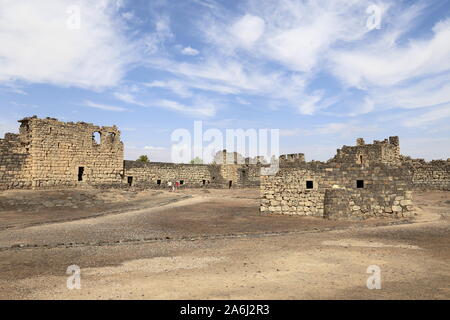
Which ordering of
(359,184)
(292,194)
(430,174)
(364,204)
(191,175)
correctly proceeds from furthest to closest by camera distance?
(191,175)
(430,174)
(292,194)
(359,184)
(364,204)

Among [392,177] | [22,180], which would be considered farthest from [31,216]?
[392,177]

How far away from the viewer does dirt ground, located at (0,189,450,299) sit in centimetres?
584

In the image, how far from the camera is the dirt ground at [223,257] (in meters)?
5.84

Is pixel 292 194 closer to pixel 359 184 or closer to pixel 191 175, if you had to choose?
pixel 359 184

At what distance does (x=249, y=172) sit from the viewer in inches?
1743

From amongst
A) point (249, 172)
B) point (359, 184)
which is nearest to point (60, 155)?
point (359, 184)

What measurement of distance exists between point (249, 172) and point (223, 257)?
3590 cm

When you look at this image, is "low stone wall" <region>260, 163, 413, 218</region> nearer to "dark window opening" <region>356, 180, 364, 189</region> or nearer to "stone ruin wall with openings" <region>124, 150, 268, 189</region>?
"dark window opening" <region>356, 180, 364, 189</region>

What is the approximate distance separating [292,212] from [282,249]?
7951 mm

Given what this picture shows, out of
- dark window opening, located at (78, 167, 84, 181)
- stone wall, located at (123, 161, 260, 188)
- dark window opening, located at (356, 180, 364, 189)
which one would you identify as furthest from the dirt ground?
stone wall, located at (123, 161, 260, 188)

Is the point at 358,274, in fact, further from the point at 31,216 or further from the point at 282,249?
the point at 31,216

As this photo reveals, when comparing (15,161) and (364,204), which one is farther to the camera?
(15,161)

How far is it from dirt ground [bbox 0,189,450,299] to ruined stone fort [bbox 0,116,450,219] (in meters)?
1.27
